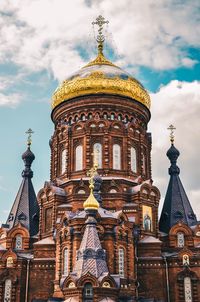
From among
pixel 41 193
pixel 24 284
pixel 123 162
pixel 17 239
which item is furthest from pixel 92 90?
pixel 24 284

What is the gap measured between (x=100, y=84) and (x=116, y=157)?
4762 millimetres

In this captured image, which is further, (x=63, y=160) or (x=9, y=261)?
(x=63, y=160)

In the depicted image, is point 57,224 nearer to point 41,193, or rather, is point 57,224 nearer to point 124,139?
point 41,193

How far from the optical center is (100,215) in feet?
80.0

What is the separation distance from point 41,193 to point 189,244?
9.33 metres

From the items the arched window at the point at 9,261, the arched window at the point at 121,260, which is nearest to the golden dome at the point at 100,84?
the arched window at the point at 9,261

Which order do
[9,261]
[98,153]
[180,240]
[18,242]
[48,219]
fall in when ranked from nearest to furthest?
[9,261] < [180,240] < [48,219] < [18,242] < [98,153]

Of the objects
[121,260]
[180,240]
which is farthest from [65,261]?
[180,240]

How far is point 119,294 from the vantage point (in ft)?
74.1

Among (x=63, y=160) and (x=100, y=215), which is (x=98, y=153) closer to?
(x=63, y=160)

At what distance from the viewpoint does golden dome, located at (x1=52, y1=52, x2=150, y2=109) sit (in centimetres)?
3048

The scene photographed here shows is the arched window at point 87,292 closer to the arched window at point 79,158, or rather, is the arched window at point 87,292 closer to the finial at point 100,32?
the arched window at point 79,158

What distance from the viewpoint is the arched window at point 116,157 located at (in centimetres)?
2954

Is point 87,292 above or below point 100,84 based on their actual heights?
below
